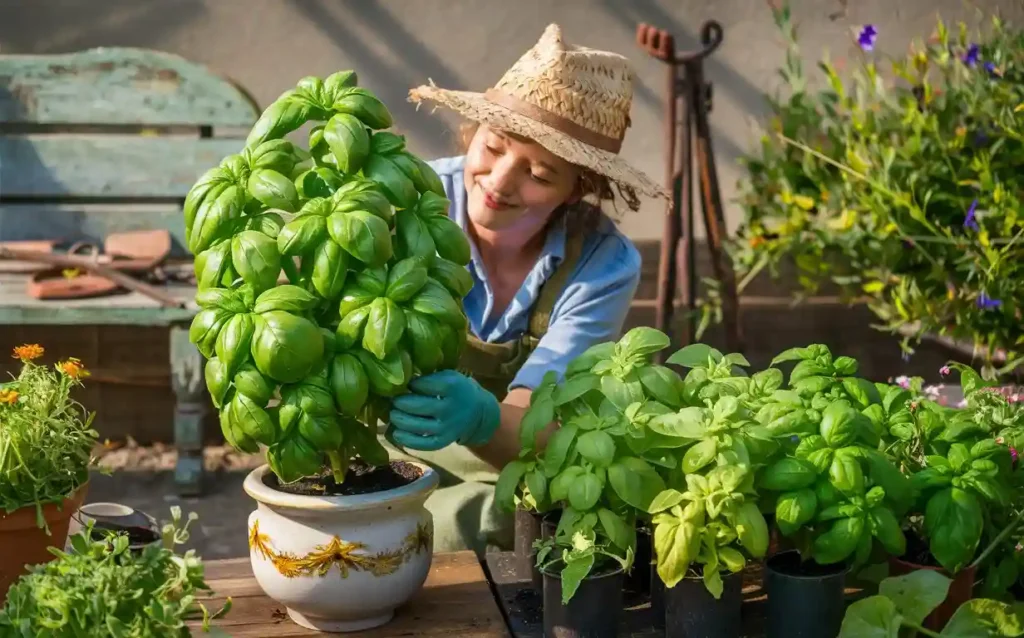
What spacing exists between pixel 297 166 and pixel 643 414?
0.48m

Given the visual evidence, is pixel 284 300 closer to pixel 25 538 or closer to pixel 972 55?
pixel 25 538

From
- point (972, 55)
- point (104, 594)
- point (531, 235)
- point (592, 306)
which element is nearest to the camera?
point (104, 594)

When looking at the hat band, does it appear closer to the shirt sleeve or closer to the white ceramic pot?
the shirt sleeve

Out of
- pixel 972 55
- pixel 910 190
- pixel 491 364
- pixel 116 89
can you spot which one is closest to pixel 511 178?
pixel 491 364

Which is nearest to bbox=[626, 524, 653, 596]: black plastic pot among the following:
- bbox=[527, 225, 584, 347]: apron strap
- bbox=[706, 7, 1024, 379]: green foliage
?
bbox=[527, 225, 584, 347]: apron strap

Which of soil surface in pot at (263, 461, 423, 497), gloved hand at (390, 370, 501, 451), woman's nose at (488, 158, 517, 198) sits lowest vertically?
soil surface in pot at (263, 461, 423, 497)

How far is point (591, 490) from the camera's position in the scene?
4.09 feet

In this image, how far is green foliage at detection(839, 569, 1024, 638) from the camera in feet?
3.95

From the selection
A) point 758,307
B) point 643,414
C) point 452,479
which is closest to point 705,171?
point 758,307

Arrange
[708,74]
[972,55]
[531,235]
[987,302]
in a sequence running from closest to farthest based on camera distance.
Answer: [531,235] → [987,302] → [972,55] → [708,74]

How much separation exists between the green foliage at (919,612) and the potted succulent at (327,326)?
0.49 meters

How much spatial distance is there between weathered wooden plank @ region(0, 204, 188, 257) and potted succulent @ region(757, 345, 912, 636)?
3126mm

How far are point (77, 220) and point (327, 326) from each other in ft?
9.98

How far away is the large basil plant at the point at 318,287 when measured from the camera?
121 cm
